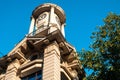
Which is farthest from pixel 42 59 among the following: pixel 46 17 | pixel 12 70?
pixel 46 17

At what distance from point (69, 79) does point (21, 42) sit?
6067 millimetres

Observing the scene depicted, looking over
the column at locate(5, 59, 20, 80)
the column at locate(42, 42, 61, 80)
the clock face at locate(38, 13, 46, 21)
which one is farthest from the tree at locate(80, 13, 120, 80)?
the clock face at locate(38, 13, 46, 21)

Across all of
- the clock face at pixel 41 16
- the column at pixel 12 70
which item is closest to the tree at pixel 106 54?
the column at pixel 12 70

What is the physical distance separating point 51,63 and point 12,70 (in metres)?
4.63

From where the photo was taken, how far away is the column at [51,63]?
23.6 m

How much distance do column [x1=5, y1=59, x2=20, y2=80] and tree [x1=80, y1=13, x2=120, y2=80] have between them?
6.85 m

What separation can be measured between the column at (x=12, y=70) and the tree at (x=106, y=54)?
6850 millimetres

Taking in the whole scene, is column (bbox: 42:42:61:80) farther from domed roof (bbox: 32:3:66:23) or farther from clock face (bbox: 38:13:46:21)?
domed roof (bbox: 32:3:66:23)

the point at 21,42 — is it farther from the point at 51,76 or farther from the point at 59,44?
the point at 51,76

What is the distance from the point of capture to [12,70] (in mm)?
27203

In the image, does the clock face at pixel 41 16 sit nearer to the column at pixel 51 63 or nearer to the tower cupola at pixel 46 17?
the tower cupola at pixel 46 17

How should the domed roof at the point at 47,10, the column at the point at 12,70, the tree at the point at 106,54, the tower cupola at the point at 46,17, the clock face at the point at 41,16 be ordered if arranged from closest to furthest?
1. the tree at the point at 106,54
2. the column at the point at 12,70
3. the tower cupola at the point at 46,17
4. the clock face at the point at 41,16
5. the domed roof at the point at 47,10

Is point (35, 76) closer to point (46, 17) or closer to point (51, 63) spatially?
point (51, 63)

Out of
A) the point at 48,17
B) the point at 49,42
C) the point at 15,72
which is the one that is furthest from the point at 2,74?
the point at 48,17
